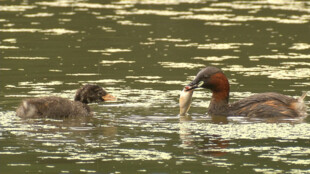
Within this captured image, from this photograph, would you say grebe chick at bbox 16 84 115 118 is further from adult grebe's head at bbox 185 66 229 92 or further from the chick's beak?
adult grebe's head at bbox 185 66 229 92

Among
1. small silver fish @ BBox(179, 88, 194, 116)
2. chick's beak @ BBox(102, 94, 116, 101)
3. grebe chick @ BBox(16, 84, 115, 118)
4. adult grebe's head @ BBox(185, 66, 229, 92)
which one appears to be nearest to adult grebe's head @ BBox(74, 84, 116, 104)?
chick's beak @ BBox(102, 94, 116, 101)

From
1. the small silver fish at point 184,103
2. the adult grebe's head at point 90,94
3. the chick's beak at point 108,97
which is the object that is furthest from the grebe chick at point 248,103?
the adult grebe's head at point 90,94

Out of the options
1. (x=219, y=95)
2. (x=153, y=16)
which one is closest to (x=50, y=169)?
(x=219, y=95)

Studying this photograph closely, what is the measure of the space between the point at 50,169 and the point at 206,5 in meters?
20.6

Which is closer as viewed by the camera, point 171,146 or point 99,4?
point 171,146

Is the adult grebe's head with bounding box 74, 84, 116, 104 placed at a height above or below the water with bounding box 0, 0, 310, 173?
above

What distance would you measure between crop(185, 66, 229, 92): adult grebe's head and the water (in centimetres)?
47

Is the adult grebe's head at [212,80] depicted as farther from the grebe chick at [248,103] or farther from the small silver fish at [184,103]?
the small silver fish at [184,103]

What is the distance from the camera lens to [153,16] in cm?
2839

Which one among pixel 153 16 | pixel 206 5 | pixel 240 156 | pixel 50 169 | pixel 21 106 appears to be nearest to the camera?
pixel 50 169

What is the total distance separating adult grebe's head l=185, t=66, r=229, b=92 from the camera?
1588cm

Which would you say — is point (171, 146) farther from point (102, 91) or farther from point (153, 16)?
point (153, 16)

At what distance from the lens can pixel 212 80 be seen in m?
15.9

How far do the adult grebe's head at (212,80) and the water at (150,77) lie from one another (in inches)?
18.5
